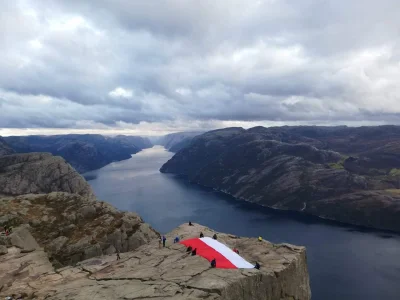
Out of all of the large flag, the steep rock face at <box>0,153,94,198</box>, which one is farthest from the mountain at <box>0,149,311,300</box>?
the steep rock face at <box>0,153,94,198</box>

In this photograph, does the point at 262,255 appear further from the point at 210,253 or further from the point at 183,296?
the point at 183,296

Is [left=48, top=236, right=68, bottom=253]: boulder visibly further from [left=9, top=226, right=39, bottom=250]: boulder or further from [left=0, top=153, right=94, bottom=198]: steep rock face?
[left=0, top=153, right=94, bottom=198]: steep rock face

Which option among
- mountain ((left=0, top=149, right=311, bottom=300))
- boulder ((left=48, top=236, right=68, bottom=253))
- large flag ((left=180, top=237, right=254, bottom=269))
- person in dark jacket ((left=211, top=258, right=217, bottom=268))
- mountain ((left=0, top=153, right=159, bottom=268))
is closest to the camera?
mountain ((left=0, top=149, right=311, bottom=300))

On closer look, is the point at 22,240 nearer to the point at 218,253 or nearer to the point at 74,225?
the point at 74,225

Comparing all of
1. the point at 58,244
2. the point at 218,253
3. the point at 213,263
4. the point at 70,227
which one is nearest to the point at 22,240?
the point at 58,244

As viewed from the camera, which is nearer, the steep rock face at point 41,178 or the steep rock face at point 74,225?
the steep rock face at point 74,225

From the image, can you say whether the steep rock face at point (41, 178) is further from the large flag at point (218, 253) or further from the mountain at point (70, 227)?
the large flag at point (218, 253)

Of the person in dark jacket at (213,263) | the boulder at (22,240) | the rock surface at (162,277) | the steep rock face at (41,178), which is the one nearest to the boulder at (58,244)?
the boulder at (22,240)
